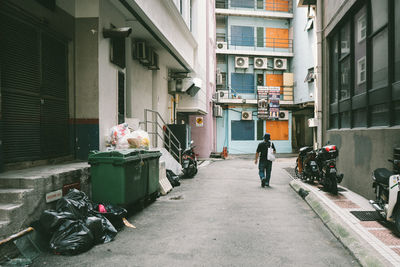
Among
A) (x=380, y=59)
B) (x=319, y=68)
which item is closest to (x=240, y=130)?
(x=319, y=68)

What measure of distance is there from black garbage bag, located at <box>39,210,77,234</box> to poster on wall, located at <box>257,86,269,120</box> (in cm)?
2407

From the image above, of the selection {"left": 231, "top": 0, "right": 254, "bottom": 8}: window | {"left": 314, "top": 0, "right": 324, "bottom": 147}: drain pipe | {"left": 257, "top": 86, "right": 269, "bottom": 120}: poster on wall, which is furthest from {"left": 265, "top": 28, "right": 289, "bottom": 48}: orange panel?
{"left": 314, "top": 0, "right": 324, "bottom": 147}: drain pipe

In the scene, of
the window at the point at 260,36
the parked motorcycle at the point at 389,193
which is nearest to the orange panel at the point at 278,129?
the window at the point at 260,36

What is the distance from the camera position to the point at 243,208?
24.3 ft

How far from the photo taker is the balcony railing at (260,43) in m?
28.8

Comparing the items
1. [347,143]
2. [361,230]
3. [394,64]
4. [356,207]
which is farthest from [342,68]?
[361,230]

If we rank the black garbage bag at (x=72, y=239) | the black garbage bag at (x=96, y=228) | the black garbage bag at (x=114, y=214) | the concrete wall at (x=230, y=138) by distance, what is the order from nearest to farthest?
the black garbage bag at (x=72, y=239) → the black garbage bag at (x=96, y=228) → the black garbage bag at (x=114, y=214) → the concrete wall at (x=230, y=138)

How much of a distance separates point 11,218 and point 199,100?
14596 mm

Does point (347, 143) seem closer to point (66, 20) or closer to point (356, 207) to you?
point (356, 207)

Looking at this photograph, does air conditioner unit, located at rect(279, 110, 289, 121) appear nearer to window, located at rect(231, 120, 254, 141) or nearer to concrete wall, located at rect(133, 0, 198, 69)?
window, located at rect(231, 120, 254, 141)

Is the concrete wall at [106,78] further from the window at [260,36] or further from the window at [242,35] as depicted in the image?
the window at [260,36]

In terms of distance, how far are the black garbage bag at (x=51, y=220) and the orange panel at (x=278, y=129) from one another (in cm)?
2540

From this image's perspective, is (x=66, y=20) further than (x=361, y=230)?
Yes

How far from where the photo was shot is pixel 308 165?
33.7ft
